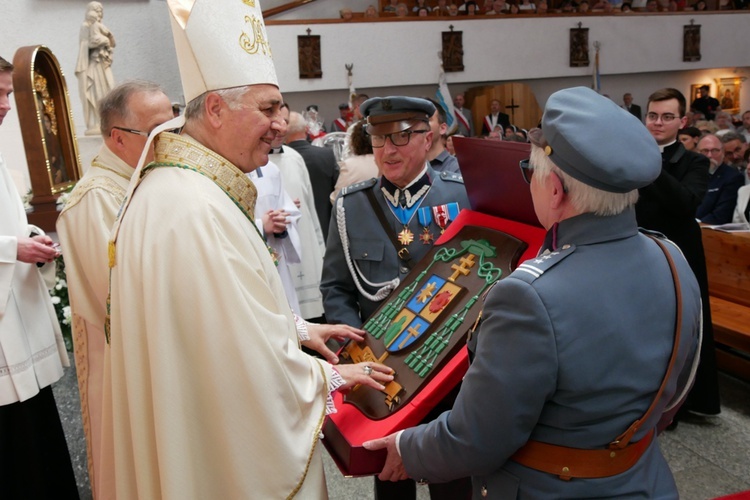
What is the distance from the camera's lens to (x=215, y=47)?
1.77 meters

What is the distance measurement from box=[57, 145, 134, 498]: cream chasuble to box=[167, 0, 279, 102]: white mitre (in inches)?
37.4

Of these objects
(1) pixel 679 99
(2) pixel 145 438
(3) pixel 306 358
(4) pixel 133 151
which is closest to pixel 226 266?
(3) pixel 306 358

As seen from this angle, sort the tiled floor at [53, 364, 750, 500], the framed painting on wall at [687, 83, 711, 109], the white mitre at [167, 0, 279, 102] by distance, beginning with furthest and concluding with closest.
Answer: the framed painting on wall at [687, 83, 711, 109]
the tiled floor at [53, 364, 750, 500]
the white mitre at [167, 0, 279, 102]

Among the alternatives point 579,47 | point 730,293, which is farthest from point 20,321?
point 579,47

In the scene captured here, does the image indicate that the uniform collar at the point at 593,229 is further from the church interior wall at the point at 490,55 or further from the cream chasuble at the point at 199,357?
the church interior wall at the point at 490,55

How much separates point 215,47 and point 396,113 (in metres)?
0.78

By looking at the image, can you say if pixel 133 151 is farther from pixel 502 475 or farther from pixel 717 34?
pixel 717 34

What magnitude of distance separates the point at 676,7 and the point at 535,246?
16.5 meters

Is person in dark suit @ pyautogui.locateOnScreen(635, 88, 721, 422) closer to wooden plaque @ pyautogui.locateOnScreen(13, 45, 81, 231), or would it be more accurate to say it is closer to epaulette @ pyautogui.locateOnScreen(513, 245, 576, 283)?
epaulette @ pyautogui.locateOnScreen(513, 245, 576, 283)

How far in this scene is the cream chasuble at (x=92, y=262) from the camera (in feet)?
8.27

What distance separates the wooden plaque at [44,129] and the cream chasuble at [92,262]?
2332mm

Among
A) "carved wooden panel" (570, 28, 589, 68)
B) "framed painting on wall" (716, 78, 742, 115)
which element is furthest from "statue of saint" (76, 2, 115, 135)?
"framed painting on wall" (716, 78, 742, 115)

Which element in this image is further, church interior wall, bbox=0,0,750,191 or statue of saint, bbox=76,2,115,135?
church interior wall, bbox=0,0,750,191

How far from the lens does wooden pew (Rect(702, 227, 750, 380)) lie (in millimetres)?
4129
